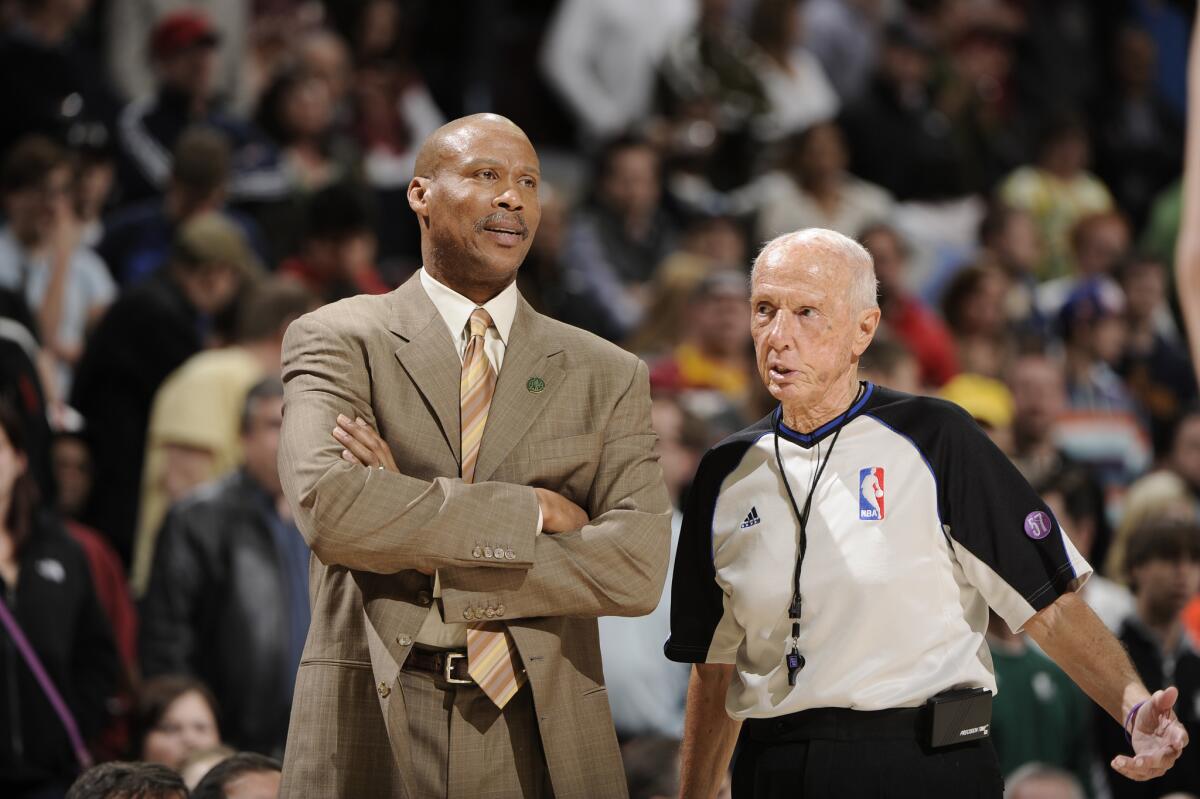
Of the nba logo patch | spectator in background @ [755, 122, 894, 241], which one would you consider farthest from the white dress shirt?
spectator in background @ [755, 122, 894, 241]

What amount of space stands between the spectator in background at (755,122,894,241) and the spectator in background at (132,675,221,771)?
5.23 m

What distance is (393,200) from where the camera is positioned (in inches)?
400

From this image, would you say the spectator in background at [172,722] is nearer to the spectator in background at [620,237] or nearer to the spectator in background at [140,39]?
the spectator in background at [620,237]

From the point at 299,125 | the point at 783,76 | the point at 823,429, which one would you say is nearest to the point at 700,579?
the point at 823,429

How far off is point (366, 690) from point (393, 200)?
6.61 metres

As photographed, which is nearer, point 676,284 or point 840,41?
point 676,284

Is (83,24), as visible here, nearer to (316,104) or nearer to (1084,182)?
(316,104)

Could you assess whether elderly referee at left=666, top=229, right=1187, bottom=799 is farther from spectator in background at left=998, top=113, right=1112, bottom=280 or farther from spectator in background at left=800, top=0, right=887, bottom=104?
spectator in background at left=800, top=0, right=887, bottom=104

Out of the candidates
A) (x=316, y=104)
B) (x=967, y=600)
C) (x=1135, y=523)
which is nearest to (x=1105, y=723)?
(x=1135, y=523)

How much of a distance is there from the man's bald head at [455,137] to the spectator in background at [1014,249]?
7.08 metres

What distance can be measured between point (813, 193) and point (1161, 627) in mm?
4423

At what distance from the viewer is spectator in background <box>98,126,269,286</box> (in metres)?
8.18

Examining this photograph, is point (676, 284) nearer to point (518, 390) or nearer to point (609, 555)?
point (518, 390)

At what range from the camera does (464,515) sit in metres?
3.70
